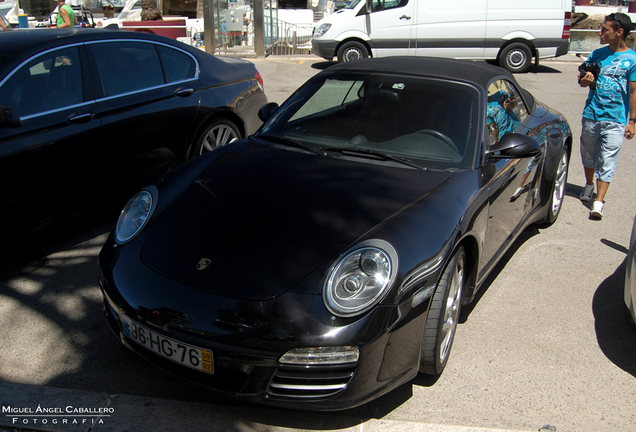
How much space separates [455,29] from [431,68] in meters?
10.3

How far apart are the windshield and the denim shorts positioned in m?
2.31

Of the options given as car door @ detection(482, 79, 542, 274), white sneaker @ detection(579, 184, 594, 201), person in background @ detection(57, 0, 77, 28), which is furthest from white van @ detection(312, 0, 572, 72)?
car door @ detection(482, 79, 542, 274)

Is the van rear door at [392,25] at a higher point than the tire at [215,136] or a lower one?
higher

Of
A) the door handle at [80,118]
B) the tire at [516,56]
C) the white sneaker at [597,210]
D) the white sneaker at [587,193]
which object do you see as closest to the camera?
the door handle at [80,118]

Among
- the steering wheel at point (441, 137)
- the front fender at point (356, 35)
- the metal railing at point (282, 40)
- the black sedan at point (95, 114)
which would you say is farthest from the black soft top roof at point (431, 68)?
the metal railing at point (282, 40)

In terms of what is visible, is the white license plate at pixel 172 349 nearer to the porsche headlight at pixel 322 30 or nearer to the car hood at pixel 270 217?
the car hood at pixel 270 217

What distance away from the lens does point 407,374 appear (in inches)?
106

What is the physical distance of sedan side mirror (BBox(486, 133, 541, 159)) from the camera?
343 cm

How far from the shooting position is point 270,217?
2.91 meters

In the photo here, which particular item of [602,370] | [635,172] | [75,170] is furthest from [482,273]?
[635,172]

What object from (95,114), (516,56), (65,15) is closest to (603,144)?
(95,114)

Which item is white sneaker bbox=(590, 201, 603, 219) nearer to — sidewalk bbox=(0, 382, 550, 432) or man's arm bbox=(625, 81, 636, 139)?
man's arm bbox=(625, 81, 636, 139)

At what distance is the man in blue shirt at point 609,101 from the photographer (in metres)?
5.04

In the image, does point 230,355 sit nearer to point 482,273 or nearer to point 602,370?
point 482,273
